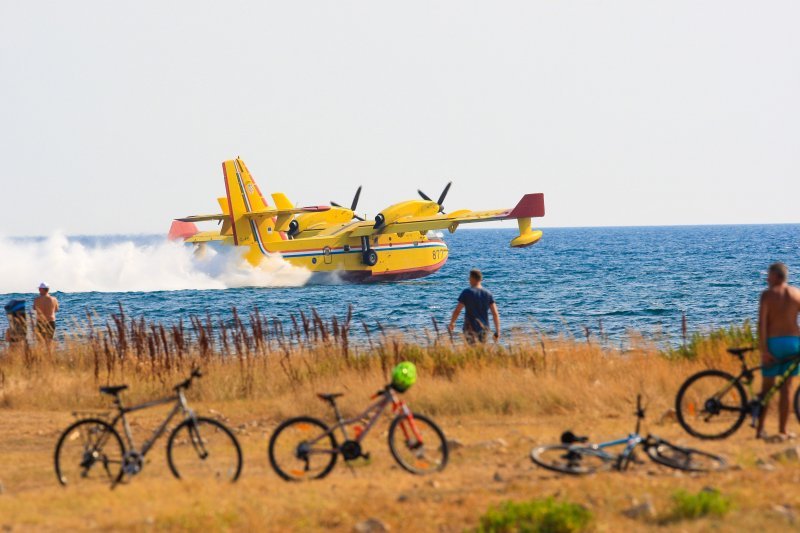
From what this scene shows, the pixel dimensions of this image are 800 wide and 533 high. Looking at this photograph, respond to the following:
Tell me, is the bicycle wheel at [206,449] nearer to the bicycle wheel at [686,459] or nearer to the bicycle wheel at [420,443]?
the bicycle wheel at [420,443]

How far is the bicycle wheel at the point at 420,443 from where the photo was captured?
29.3ft

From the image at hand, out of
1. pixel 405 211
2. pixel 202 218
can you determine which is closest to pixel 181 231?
pixel 202 218

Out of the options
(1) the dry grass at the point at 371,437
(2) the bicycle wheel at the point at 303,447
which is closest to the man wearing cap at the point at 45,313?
(1) the dry grass at the point at 371,437

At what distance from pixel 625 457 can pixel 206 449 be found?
3.93m

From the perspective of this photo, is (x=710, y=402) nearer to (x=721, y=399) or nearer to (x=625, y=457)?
(x=721, y=399)

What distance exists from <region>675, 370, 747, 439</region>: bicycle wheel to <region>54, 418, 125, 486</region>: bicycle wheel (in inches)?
229

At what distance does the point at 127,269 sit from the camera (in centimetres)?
6525

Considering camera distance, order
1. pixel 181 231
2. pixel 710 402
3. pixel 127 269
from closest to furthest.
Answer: pixel 710 402 → pixel 181 231 → pixel 127 269

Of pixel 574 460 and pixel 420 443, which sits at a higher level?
pixel 420 443

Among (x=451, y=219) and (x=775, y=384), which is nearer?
(x=775, y=384)

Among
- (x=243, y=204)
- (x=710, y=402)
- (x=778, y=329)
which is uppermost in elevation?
(x=243, y=204)

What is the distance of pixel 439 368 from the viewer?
14.8m

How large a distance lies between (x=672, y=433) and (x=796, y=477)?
102 inches

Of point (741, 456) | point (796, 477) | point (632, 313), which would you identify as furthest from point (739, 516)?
point (632, 313)
